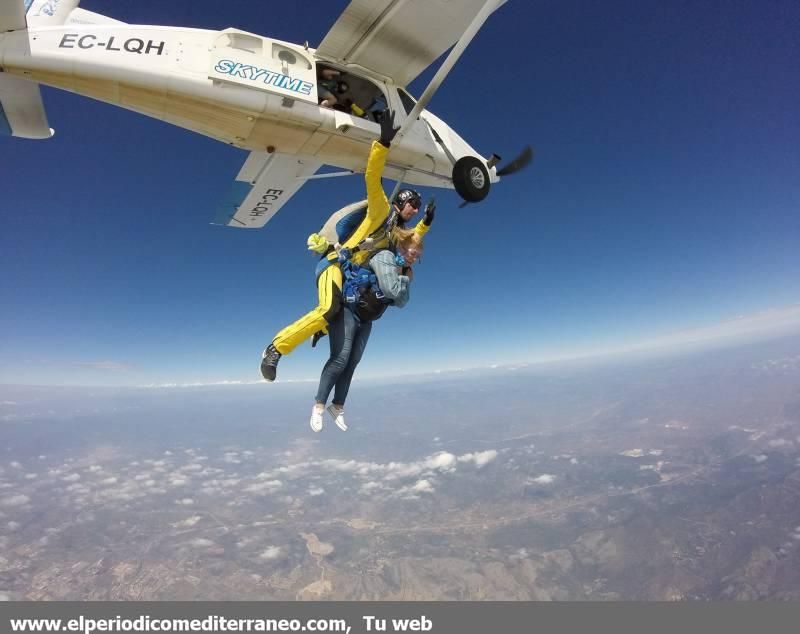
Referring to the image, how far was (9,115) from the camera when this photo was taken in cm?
407

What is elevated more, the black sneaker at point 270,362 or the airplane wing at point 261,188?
the airplane wing at point 261,188

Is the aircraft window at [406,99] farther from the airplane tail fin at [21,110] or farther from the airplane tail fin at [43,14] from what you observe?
the airplane tail fin at [21,110]

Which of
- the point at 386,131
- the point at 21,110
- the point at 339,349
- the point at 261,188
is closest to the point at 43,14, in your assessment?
the point at 21,110

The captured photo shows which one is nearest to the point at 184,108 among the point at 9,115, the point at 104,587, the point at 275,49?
the point at 275,49

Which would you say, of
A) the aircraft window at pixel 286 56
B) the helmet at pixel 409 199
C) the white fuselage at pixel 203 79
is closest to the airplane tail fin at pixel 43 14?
the white fuselage at pixel 203 79

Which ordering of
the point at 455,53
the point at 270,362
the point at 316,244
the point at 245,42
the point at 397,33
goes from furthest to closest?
the point at 397,33 → the point at 245,42 → the point at 455,53 → the point at 316,244 → the point at 270,362

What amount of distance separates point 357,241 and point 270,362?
3.91 feet

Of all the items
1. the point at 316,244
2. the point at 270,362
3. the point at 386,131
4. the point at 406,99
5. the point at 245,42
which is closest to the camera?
the point at 270,362

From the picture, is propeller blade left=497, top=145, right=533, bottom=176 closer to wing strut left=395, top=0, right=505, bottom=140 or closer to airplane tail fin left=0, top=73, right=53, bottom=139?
wing strut left=395, top=0, right=505, bottom=140

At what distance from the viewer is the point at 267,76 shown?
4.36m

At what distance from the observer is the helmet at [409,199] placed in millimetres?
3254

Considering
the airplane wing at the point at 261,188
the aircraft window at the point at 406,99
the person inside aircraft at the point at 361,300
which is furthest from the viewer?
the airplane wing at the point at 261,188

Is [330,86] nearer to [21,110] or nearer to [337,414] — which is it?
[21,110]

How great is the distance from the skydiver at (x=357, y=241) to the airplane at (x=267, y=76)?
4.21ft
